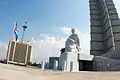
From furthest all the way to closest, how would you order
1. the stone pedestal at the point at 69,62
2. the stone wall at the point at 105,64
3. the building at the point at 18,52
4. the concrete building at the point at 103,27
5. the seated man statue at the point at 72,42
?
the concrete building at the point at 103,27
the stone wall at the point at 105,64
the seated man statue at the point at 72,42
the stone pedestal at the point at 69,62
the building at the point at 18,52

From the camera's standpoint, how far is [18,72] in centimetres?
957

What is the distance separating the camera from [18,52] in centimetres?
1655

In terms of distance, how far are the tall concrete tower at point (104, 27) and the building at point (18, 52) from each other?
2902cm

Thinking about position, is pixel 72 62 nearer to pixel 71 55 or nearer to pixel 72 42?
pixel 71 55

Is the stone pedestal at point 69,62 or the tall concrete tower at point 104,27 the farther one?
the tall concrete tower at point 104,27

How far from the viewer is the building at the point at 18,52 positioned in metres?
15.9

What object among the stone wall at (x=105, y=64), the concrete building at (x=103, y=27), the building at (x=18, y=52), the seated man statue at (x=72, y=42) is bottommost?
the stone wall at (x=105, y=64)

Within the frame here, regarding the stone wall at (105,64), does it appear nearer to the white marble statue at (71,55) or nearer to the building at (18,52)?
the white marble statue at (71,55)

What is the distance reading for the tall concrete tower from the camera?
44.2 meters

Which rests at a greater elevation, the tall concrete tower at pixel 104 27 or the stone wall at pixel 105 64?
the tall concrete tower at pixel 104 27

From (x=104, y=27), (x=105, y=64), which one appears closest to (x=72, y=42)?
(x=105, y=64)

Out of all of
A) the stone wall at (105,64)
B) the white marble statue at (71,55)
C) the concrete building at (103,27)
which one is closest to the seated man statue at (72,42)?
the white marble statue at (71,55)

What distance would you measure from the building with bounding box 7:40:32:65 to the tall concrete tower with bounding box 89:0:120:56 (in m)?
29.0

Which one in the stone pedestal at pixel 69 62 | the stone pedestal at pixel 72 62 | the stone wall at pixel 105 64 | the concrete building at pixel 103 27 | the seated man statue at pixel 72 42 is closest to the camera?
the stone pedestal at pixel 69 62
